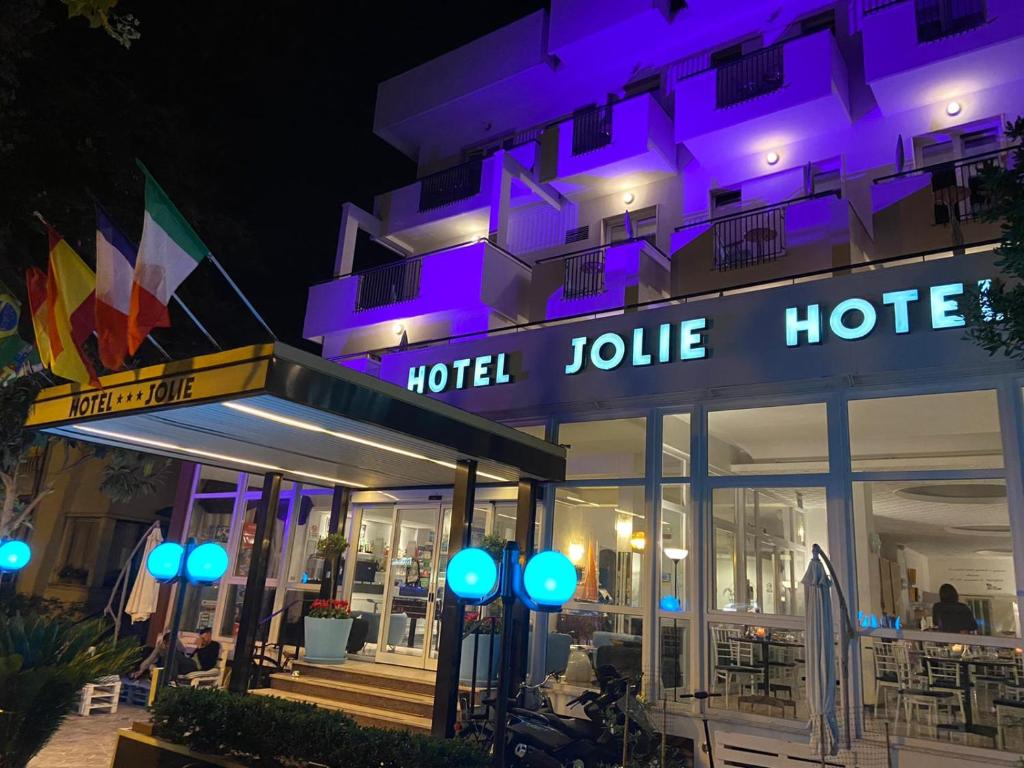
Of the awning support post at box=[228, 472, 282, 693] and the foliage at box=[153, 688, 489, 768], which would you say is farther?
the awning support post at box=[228, 472, 282, 693]

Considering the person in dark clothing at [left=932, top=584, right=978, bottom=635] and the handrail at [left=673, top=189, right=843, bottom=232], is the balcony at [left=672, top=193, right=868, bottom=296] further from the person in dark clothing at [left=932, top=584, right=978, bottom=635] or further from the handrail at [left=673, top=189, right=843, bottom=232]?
the person in dark clothing at [left=932, top=584, right=978, bottom=635]

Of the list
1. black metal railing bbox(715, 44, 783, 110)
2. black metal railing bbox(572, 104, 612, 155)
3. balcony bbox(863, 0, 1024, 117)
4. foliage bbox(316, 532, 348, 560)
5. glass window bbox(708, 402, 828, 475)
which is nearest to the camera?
glass window bbox(708, 402, 828, 475)

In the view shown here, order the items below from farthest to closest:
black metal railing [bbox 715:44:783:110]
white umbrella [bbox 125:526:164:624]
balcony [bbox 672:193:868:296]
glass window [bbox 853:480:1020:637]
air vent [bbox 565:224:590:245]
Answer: air vent [bbox 565:224:590:245] → white umbrella [bbox 125:526:164:624] → black metal railing [bbox 715:44:783:110] → balcony [bbox 672:193:868:296] → glass window [bbox 853:480:1020:637]

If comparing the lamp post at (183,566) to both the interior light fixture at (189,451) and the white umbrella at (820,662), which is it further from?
the white umbrella at (820,662)

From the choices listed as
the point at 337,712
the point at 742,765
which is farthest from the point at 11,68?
the point at 742,765

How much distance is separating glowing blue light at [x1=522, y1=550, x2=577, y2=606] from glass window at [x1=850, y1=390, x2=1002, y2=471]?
4.48m

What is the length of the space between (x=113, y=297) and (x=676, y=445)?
22.2 ft

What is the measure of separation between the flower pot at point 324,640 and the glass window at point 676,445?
5.18 metres

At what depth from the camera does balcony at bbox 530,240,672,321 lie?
39.4 ft

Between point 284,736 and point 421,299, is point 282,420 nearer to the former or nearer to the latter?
point 284,736

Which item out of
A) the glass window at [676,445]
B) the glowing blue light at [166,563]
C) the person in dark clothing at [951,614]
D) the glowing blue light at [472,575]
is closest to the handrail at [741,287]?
the glass window at [676,445]

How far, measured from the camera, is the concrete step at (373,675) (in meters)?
9.47

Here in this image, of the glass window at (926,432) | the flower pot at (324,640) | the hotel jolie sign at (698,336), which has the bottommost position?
the flower pot at (324,640)

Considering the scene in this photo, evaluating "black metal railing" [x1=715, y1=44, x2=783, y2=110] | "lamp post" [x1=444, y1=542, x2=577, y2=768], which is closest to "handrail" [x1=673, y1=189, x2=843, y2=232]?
"black metal railing" [x1=715, y1=44, x2=783, y2=110]
